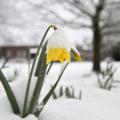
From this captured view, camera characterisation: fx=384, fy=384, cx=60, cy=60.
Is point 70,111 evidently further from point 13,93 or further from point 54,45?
point 54,45

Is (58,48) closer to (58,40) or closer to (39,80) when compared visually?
(58,40)

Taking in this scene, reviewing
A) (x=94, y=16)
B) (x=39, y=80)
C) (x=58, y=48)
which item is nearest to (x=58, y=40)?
(x=58, y=48)

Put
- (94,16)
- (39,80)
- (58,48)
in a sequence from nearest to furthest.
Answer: (58,48) < (39,80) < (94,16)

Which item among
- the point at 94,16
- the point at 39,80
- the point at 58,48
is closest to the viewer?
the point at 58,48

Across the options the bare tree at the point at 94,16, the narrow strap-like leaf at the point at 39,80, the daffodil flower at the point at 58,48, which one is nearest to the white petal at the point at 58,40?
the daffodil flower at the point at 58,48

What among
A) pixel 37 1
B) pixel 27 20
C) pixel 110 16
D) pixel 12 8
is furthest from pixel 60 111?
Result: pixel 12 8

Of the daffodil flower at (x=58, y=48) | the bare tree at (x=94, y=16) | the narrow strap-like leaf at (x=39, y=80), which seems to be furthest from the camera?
the bare tree at (x=94, y=16)

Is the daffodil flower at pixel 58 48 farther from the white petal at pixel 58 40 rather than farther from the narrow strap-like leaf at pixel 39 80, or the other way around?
the narrow strap-like leaf at pixel 39 80

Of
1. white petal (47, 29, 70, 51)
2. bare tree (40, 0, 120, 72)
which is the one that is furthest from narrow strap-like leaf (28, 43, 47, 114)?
bare tree (40, 0, 120, 72)

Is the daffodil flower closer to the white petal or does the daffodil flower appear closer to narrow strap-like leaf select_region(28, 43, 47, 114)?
the white petal

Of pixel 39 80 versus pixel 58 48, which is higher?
pixel 58 48
